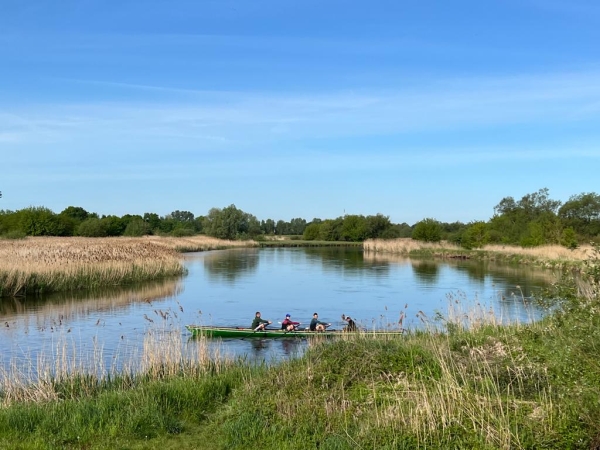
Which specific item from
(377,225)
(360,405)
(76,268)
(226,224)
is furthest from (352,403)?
(377,225)

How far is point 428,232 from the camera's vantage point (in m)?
68.3

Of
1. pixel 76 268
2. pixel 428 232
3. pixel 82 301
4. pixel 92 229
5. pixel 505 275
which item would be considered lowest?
pixel 82 301

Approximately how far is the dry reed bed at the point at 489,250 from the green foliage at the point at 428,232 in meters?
1.56

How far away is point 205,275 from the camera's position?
37.6 meters

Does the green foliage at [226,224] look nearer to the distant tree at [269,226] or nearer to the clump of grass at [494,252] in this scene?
the clump of grass at [494,252]

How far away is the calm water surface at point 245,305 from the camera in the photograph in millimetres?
15281

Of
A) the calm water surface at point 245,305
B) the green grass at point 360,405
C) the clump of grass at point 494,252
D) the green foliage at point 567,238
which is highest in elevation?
the green foliage at point 567,238

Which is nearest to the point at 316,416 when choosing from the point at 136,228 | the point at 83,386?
the point at 83,386

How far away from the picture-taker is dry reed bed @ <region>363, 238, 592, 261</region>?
43.0 meters

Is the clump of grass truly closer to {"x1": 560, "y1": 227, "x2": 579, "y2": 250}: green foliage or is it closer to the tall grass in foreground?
{"x1": 560, "y1": 227, "x2": 579, "y2": 250}: green foliage

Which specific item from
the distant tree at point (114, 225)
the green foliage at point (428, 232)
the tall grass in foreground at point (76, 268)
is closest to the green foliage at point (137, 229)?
the distant tree at point (114, 225)

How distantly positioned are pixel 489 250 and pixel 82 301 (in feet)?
135

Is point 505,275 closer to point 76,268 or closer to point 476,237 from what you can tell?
point 476,237

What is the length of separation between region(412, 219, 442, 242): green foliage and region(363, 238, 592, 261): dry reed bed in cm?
156
